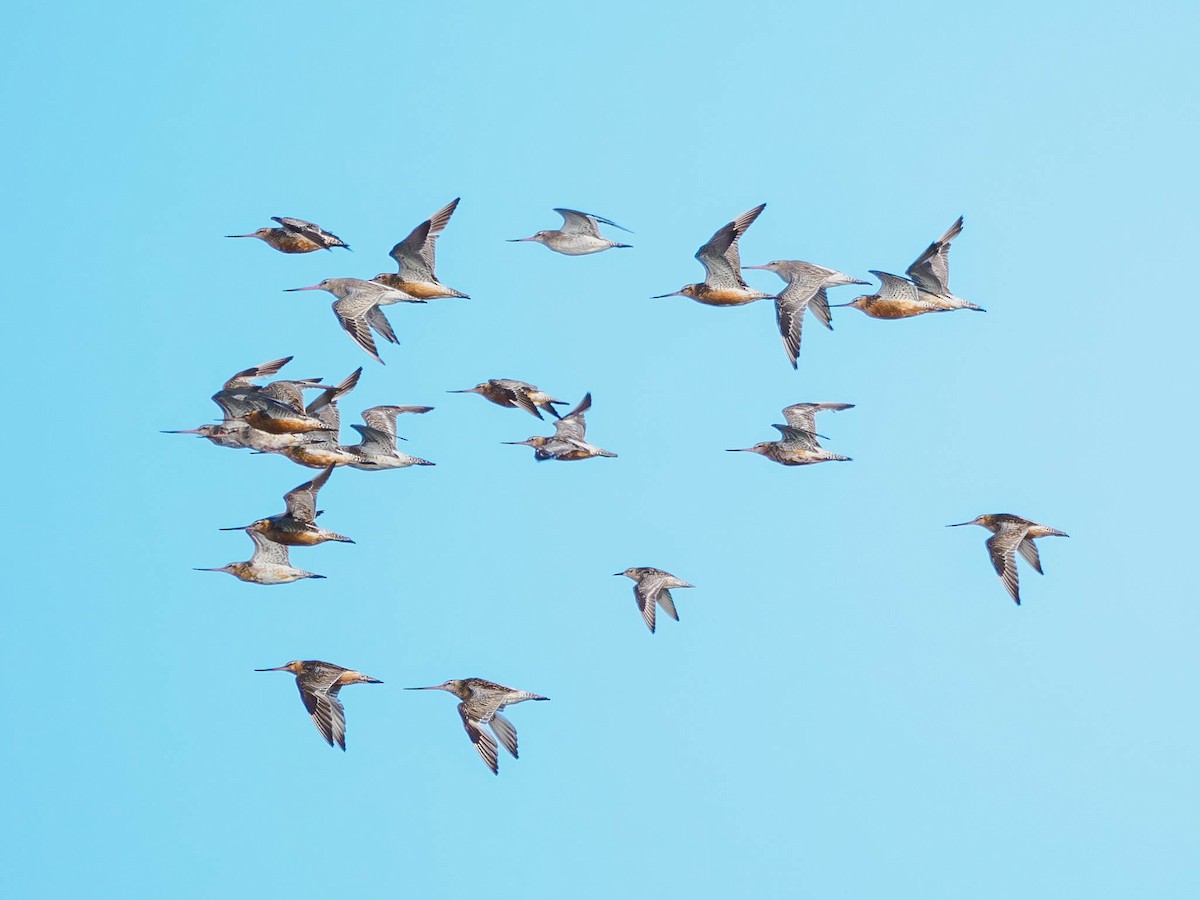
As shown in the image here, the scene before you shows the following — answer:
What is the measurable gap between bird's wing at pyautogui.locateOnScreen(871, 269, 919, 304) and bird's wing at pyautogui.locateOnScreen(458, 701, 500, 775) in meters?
8.56

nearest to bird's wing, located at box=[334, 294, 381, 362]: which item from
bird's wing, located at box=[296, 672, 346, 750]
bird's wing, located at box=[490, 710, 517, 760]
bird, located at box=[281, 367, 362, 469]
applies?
bird, located at box=[281, 367, 362, 469]

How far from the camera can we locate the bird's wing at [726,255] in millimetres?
26969

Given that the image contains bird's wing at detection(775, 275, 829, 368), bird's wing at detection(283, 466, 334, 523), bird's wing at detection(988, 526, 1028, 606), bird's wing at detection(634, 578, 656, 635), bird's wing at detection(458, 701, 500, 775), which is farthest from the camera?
bird's wing at detection(634, 578, 656, 635)

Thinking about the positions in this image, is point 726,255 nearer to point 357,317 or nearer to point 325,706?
point 357,317

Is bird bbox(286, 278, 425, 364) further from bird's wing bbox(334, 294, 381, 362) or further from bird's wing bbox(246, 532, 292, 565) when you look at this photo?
bird's wing bbox(246, 532, 292, 565)

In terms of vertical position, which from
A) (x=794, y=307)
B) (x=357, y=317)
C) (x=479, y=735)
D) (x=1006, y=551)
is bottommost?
(x=479, y=735)

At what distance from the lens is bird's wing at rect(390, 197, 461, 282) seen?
2656 cm

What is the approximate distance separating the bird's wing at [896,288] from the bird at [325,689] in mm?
9349

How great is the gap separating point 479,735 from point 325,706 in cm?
218

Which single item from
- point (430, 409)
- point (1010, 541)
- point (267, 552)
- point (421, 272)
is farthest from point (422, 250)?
point (1010, 541)

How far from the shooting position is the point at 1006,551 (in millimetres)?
27875

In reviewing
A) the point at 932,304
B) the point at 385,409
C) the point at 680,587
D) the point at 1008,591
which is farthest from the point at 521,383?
the point at 1008,591

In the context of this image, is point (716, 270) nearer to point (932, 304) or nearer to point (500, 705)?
point (932, 304)

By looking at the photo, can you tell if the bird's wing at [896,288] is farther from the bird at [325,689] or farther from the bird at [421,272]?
the bird at [325,689]
